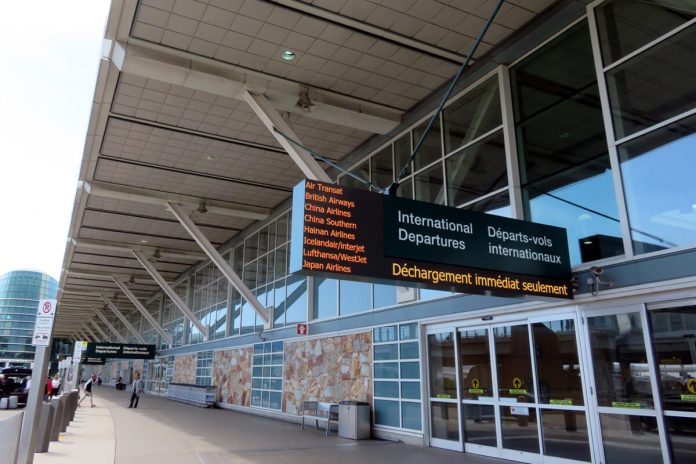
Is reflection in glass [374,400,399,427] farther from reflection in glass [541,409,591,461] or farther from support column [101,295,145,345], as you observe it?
support column [101,295,145,345]

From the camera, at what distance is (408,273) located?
6.22 meters

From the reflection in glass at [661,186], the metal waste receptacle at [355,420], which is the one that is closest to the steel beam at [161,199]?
the metal waste receptacle at [355,420]

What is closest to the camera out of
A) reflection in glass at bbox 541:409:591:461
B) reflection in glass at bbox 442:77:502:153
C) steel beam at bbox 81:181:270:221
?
reflection in glass at bbox 541:409:591:461

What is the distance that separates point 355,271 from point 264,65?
658 centimetres

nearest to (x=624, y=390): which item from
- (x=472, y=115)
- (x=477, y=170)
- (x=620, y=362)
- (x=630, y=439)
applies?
(x=620, y=362)

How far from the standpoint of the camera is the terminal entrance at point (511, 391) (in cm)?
819

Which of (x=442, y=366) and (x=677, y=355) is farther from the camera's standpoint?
(x=442, y=366)

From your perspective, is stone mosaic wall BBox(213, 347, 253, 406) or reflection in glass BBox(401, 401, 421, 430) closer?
reflection in glass BBox(401, 401, 421, 430)

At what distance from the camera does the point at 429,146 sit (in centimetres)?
1213

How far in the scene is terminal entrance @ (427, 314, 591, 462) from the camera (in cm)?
819

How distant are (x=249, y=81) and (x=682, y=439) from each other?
32.2 ft

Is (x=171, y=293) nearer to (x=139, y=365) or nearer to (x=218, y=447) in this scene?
(x=218, y=447)

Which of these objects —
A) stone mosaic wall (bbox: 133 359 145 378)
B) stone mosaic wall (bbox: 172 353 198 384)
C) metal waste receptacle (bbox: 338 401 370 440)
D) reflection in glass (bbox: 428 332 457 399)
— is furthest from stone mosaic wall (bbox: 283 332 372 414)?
stone mosaic wall (bbox: 133 359 145 378)

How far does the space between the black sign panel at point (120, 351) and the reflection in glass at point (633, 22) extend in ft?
121
